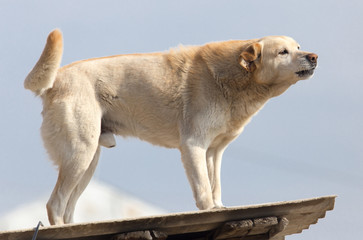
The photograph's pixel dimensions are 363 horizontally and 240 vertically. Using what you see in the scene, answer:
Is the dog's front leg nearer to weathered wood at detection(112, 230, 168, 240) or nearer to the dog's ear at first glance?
the dog's ear

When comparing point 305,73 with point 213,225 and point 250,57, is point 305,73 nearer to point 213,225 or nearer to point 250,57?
point 250,57

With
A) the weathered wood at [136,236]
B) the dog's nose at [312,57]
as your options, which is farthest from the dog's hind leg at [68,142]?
the dog's nose at [312,57]

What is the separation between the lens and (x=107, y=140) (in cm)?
714

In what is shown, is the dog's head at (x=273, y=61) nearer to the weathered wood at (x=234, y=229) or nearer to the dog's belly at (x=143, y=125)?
the dog's belly at (x=143, y=125)

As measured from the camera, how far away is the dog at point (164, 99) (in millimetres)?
6859

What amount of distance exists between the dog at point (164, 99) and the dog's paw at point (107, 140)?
1 cm

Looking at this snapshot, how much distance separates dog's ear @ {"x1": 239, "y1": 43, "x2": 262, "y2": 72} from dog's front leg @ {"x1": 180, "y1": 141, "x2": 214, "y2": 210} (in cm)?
104

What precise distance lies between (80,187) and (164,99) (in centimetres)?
124

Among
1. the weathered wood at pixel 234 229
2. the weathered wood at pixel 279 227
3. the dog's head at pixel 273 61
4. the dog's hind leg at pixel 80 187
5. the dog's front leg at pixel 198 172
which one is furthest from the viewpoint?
the dog's head at pixel 273 61

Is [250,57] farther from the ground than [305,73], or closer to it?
farther from the ground

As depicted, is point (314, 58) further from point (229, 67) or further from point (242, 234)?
point (242, 234)

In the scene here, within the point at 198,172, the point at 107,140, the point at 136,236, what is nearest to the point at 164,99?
the point at 107,140

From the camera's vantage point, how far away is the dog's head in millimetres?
7348

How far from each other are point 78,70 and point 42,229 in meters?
2.50
